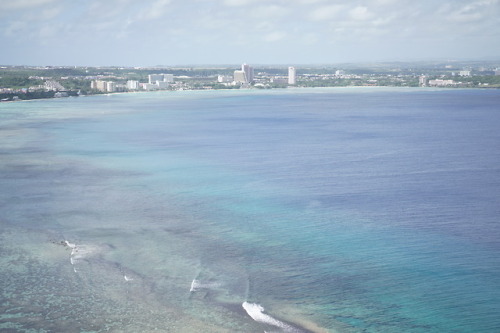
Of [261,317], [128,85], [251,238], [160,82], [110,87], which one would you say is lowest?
[261,317]

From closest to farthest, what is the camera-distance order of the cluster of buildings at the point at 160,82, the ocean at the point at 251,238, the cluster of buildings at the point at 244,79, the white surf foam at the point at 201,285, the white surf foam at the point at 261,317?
the white surf foam at the point at 261,317 < the ocean at the point at 251,238 < the white surf foam at the point at 201,285 < the cluster of buildings at the point at 160,82 < the cluster of buildings at the point at 244,79

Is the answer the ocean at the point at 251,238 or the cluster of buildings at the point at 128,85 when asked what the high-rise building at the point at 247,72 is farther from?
the ocean at the point at 251,238

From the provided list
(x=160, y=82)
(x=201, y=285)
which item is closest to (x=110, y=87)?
(x=160, y=82)

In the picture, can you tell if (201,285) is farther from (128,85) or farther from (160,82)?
(160,82)

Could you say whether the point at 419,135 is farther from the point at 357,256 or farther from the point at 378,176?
the point at 357,256

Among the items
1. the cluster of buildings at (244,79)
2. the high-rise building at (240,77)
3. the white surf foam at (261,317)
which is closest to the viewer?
the white surf foam at (261,317)

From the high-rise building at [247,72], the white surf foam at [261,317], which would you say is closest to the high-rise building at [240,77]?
the high-rise building at [247,72]

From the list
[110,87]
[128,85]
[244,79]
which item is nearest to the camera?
[110,87]
